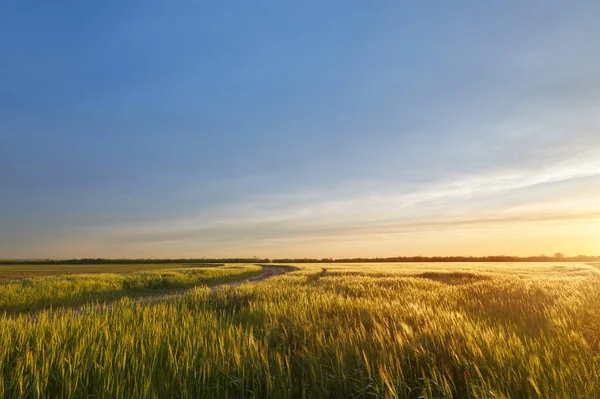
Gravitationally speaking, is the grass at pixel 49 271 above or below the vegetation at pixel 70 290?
below

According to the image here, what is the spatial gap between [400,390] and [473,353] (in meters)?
1.20

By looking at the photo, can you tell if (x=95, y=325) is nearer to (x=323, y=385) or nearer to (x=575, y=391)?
(x=323, y=385)

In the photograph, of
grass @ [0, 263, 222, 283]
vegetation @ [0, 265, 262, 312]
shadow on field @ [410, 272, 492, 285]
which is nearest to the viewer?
vegetation @ [0, 265, 262, 312]

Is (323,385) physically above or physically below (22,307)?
above

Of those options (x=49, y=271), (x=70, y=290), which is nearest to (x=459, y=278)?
(x=70, y=290)

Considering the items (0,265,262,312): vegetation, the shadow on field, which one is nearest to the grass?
(0,265,262,312): vegetation

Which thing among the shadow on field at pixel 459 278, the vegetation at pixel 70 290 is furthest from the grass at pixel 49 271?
the shadow on field at pixel 459 278

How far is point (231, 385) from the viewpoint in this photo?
3381 mm

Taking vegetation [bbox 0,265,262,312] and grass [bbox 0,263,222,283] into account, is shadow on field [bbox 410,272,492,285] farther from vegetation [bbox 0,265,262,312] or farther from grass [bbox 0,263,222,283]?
grass [bbox 0,263,222,283]

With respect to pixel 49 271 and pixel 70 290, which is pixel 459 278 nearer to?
pixel 70 290

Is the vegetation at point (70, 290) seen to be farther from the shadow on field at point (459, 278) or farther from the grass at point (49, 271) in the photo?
the shadow on field at point (459, 278)

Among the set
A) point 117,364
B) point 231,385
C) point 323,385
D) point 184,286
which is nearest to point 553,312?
point 323,385

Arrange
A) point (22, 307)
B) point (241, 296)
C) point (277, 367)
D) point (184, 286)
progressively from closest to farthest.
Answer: point (277, 367) < point (241, 296) < point (22, 307) < point (184, 286)

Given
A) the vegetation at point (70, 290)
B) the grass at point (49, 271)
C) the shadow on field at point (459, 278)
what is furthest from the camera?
the grass at point (49, 271)
